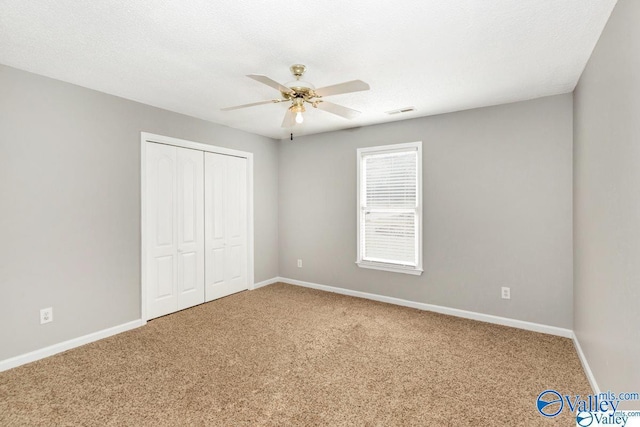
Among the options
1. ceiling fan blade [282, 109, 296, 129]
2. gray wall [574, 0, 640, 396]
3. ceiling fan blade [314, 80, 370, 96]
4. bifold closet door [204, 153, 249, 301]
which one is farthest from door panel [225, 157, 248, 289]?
gray wall [574, 0, 640, 396]

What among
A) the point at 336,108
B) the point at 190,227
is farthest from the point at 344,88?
the point at 190,227

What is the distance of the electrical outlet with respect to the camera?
9.12ft

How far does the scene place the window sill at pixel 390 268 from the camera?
13.4 feet

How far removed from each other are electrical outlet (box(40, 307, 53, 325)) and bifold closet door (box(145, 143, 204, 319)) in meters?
0.93

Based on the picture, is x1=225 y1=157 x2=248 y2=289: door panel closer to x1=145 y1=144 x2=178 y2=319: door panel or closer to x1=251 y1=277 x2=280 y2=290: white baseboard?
x1=251 y1=277 x2=280 y2=290: white baseboard

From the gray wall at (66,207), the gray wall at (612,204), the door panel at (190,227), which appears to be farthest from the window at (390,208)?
the gray wall at (66,207)

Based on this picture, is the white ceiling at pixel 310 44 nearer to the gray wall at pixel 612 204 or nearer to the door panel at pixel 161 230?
the gray wall at pixel 612 204

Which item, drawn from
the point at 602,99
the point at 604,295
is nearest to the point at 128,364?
the point at 604,295

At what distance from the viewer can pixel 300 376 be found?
2455 millimetres

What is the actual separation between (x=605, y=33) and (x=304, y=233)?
4.08 m

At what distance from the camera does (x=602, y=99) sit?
206 centimetres

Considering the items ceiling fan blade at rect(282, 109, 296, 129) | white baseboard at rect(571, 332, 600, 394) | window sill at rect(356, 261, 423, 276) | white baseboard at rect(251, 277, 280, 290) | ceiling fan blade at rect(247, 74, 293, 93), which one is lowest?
white baseboard at rect(571, 332, 600, 394)

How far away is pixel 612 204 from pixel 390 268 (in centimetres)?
268

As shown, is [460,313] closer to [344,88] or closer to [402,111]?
[402,111]
